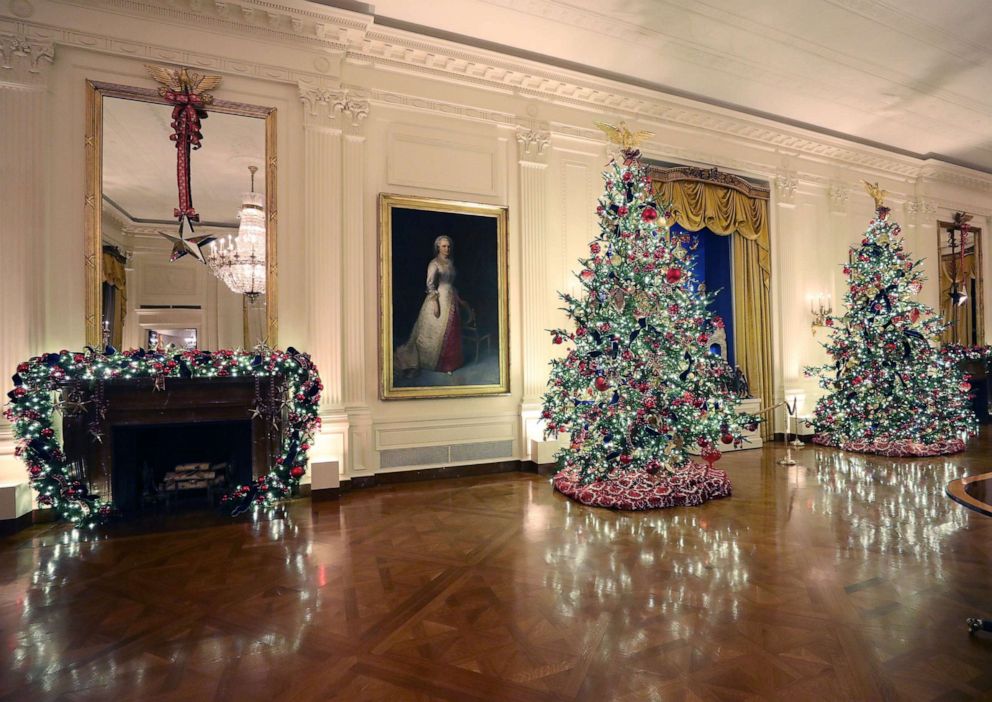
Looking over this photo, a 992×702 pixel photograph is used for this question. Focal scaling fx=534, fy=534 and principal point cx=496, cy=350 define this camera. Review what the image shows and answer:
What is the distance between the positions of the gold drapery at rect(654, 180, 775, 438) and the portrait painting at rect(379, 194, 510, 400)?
10.8 feet

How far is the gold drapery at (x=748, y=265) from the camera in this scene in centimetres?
769

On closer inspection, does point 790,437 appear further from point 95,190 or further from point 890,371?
point 95,190

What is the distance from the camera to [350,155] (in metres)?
5.72

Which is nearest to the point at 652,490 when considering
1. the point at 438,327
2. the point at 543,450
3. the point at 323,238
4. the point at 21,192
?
the point at 543,450

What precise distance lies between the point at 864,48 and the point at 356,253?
20.5ft

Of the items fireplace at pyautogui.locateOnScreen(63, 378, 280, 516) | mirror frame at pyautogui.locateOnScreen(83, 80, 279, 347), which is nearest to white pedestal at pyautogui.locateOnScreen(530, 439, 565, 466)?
fireplace at pyautogui.locateOnScreen(63, 378, 280, 516)

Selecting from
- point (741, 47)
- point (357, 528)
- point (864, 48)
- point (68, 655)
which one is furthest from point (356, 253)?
point (864, 48)

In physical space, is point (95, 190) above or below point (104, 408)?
above

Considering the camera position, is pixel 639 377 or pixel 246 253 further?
pixel 246 253

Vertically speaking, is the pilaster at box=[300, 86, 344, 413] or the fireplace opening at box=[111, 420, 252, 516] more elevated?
the pilaster at box=[300, 86, 344, 413]

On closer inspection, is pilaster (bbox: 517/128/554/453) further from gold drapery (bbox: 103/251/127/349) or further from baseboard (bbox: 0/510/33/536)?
baseboard (bbox: 0/510/33/536)

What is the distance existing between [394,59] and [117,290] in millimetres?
3685

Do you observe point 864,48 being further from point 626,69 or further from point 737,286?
point 737,286

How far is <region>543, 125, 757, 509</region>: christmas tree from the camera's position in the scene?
494cm
